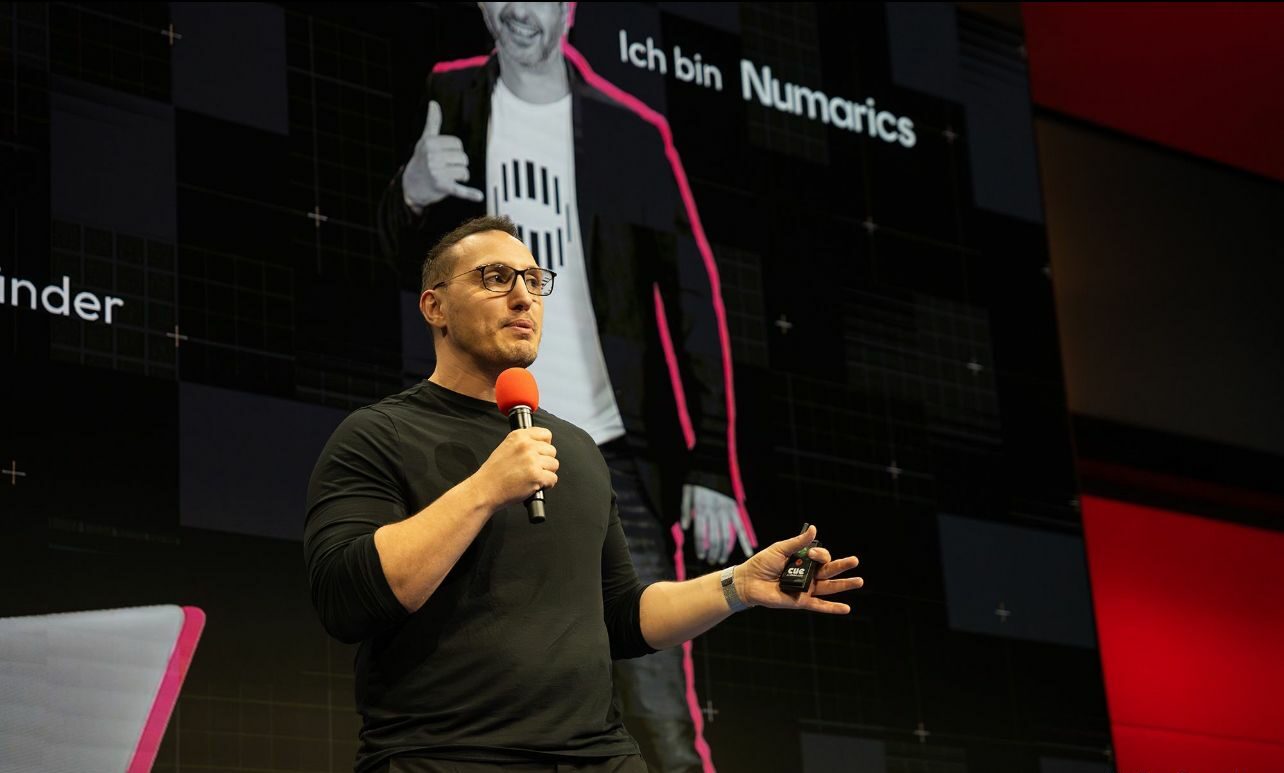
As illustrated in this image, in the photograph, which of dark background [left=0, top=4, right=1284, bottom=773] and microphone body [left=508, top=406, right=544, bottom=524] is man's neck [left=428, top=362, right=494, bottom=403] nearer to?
microphone body [left=508, top=406, right=544, bottom=524]

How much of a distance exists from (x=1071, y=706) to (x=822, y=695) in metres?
0.77

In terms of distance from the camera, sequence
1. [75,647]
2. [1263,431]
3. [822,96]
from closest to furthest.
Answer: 1. [75,647]
2. [822,96]
3. [1263,431]

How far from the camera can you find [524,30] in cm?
375

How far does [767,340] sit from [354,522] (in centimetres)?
210

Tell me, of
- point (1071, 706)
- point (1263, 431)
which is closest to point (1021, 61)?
point (1263, 431)

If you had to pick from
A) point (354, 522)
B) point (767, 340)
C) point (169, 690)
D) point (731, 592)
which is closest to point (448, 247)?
point (354, 522)

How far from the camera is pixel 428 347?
337 cm

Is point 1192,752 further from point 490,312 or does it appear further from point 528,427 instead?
point 528,427

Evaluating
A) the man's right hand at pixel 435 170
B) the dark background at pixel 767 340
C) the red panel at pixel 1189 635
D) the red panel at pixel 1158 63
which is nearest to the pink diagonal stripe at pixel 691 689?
the dark background at pixel 767 340

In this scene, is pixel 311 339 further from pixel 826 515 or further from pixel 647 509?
pixel 826 515

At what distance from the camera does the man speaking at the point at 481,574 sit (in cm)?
183

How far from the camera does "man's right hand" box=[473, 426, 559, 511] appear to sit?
1.79m

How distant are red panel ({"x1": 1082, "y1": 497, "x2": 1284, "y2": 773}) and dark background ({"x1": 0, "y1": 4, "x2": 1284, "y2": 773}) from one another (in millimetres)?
242

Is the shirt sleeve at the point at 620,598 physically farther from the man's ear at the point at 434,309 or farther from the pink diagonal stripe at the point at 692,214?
the pink diagonal stripe at the point at 692,214
